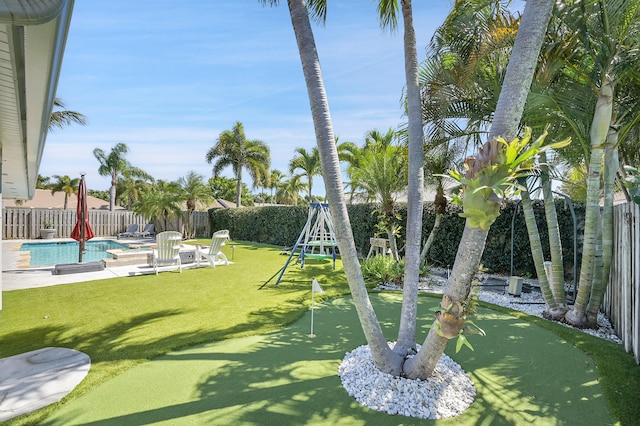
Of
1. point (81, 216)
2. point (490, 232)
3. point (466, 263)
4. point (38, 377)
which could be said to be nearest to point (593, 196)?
point (466, 263)

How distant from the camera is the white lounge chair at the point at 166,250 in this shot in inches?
385

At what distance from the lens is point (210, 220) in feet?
83.3

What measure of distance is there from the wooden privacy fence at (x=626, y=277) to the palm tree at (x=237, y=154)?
25209mm

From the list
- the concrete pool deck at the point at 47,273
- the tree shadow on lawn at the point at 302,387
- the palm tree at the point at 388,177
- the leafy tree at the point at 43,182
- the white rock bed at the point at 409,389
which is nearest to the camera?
the tree shadow on lawn at the point at 302,387

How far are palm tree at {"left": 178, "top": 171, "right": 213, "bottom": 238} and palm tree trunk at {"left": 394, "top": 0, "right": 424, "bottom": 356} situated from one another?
2230 centimetres

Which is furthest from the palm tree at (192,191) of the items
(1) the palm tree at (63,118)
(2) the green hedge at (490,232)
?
(2) the green hedge at (490,232)

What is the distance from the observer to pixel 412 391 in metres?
3.19

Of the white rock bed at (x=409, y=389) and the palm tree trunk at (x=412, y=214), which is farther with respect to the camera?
the palm tree trunk at (x=412, y=214)

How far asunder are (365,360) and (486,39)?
6.11 m

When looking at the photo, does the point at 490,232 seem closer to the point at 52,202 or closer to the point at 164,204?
the point at 164,204

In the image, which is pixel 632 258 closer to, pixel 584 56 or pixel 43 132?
pixel 584 56

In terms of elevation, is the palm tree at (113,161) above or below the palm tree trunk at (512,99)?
above

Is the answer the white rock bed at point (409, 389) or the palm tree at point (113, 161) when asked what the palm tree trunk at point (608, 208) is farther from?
the palm tree at point (113, 161)

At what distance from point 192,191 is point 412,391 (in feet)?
76.5
